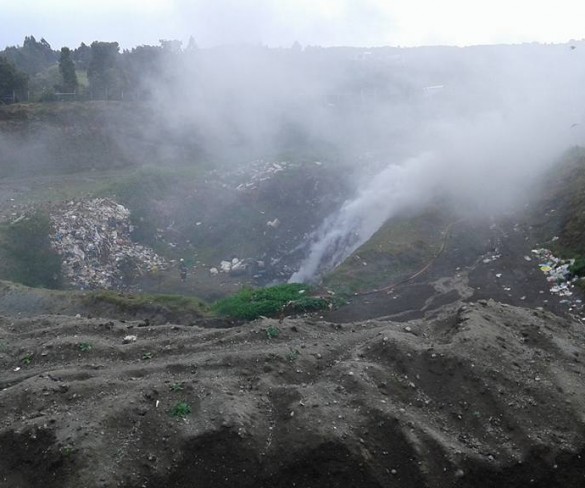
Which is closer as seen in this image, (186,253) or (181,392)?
(181,392)

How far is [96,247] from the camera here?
930 inches

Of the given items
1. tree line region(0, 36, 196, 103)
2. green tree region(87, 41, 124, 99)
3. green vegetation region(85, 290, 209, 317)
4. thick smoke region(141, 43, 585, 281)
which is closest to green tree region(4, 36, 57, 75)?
tree line region(0, 36, 196, 103)

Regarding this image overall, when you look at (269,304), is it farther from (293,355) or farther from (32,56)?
(32,56)

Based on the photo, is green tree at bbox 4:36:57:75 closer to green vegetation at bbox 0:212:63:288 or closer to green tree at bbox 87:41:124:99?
green tree at bbox 87:41:124:99

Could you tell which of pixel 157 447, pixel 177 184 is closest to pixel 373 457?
pixel 157 447

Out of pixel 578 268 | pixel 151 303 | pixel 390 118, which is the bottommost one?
pixel 151 303

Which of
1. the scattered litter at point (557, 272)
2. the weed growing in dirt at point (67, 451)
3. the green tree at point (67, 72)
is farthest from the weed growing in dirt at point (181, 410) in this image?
the green tree at point (67, 72)

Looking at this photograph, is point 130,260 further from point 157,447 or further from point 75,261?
point 157,447

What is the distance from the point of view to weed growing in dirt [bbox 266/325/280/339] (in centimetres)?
1287

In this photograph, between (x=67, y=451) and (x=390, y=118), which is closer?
(x=67, y=451)

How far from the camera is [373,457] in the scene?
368 inches

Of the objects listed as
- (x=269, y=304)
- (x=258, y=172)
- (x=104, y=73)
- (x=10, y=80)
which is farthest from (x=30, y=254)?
(x=104, y=73)

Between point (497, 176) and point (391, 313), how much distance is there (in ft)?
44.1

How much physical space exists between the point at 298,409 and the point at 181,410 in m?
2.08
